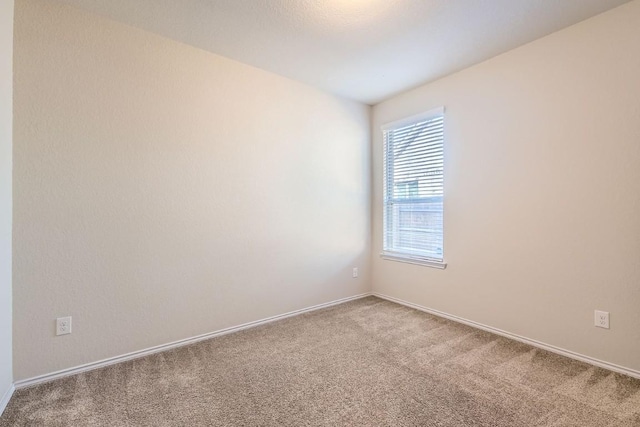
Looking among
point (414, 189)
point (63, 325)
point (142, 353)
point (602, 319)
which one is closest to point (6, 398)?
point (63, 325)

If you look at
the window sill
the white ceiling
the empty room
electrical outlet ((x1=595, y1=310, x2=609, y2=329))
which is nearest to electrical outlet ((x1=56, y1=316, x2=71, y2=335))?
the empty room

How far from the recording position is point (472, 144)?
2803mm

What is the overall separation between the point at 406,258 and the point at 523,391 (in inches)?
68.4

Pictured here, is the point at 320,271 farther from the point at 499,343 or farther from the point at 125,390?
the point at 125,390

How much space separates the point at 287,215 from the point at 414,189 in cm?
145

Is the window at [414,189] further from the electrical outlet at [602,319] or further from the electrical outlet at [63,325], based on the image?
the electrical outlet at [63,325]

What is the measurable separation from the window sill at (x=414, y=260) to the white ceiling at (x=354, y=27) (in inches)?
74.8

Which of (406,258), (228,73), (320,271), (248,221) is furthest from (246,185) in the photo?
(406,258)

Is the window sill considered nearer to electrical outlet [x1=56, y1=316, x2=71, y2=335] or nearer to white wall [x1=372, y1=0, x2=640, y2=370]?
white wall [x1=372, y1=0, x2=640, y2=370]

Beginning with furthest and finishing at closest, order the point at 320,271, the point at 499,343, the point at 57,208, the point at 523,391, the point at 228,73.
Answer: the point at 320,271 < the point at 228,73 < the point at 499,343 < the point at 57,208 < the point at 523,391

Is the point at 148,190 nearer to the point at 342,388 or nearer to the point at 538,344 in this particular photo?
the point at 342,388

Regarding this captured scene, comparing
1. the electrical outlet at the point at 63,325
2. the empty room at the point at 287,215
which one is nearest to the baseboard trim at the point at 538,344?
the empty room at the point at 287,215

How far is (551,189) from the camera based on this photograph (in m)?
2.32

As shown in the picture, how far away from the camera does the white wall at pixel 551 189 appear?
199 cm
